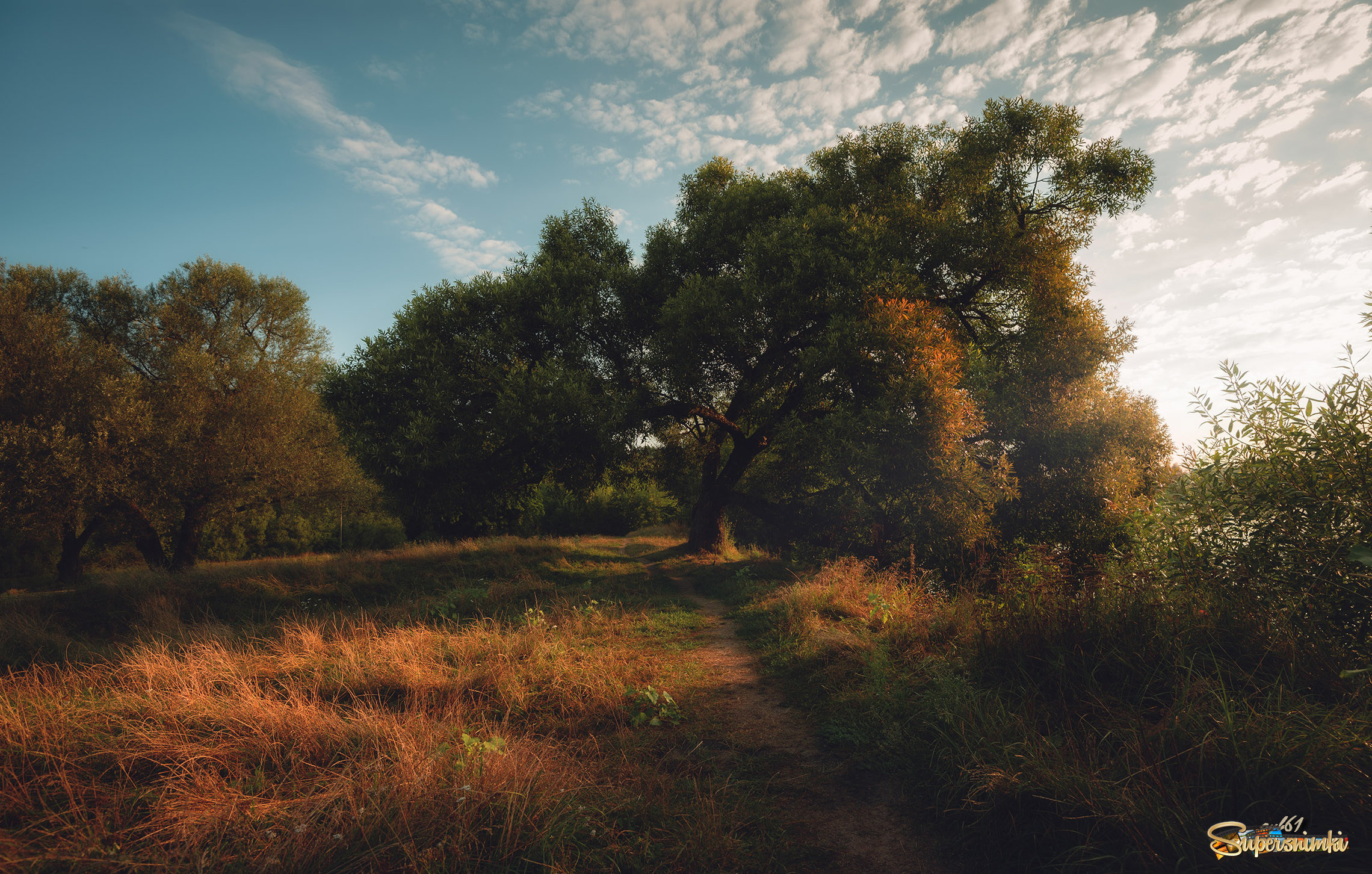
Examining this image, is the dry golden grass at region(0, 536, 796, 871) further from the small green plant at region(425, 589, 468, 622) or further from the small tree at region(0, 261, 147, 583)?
the small tree at region(0, 261, 147, 583)

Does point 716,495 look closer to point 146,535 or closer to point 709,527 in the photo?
point 709,527

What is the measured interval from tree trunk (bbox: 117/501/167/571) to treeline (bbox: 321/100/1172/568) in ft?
37.2

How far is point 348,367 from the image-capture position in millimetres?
16359

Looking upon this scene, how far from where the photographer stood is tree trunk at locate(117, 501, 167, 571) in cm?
1997

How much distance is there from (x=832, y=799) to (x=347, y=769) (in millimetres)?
3743

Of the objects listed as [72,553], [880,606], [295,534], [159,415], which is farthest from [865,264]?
[295,534]

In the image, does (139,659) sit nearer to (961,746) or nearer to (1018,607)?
(961,746)

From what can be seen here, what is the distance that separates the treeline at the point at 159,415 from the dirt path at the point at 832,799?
24.1 metres

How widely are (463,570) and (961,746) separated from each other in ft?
52.0

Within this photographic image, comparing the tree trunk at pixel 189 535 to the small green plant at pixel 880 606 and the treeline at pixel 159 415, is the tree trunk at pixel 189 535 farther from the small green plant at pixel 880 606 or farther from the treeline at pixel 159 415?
the small green plant at pixel 880 606

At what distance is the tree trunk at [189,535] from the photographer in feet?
73.0

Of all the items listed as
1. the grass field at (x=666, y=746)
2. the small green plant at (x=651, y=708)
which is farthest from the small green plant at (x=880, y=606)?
the small green plant at (x=651, y=708)

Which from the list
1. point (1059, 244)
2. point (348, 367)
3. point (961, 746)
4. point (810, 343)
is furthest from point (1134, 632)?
point (348, 367)

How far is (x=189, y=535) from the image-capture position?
75.2 feet
